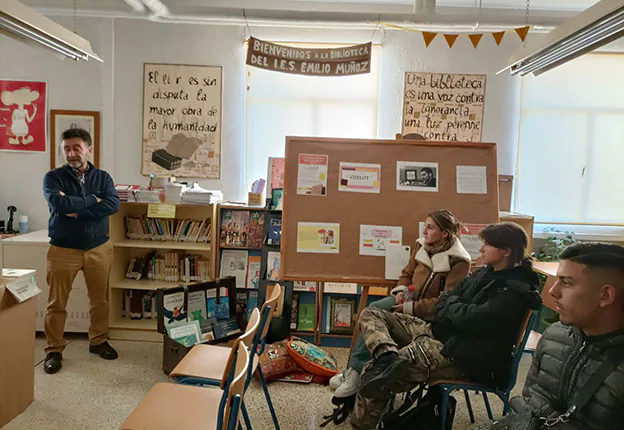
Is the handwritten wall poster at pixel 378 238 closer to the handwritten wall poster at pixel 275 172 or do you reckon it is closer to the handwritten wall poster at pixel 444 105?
the handwritten wall poster at pixel 275 172

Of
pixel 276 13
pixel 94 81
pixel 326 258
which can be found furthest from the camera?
pixel 94 81

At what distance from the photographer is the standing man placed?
304 centimetres

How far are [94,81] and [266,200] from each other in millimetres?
1988

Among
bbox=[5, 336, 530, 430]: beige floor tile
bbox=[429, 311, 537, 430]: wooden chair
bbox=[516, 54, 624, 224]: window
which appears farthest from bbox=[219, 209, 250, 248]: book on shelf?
bbox=[516, 54, 624, 224]: window

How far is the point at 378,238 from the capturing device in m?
2.83

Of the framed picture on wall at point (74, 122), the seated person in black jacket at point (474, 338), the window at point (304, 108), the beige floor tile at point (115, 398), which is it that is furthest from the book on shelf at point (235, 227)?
the seated person in black jacket at point (474, 338)

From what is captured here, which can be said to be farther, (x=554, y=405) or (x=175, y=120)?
(x=175, y=120)

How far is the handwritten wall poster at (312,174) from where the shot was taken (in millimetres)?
2863

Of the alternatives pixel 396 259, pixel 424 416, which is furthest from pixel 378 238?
pixel 424 416

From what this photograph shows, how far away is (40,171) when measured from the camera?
424 cm

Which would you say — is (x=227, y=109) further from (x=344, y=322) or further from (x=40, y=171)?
(x=344, y=322)

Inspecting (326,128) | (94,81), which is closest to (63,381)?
(94,81)

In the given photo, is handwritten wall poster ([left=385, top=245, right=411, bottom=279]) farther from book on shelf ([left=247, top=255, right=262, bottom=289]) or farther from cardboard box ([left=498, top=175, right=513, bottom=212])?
cardboard box ([left=498, top=175, right=513, bottom=212])

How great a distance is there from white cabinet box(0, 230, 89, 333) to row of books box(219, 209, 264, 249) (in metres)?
1.19
